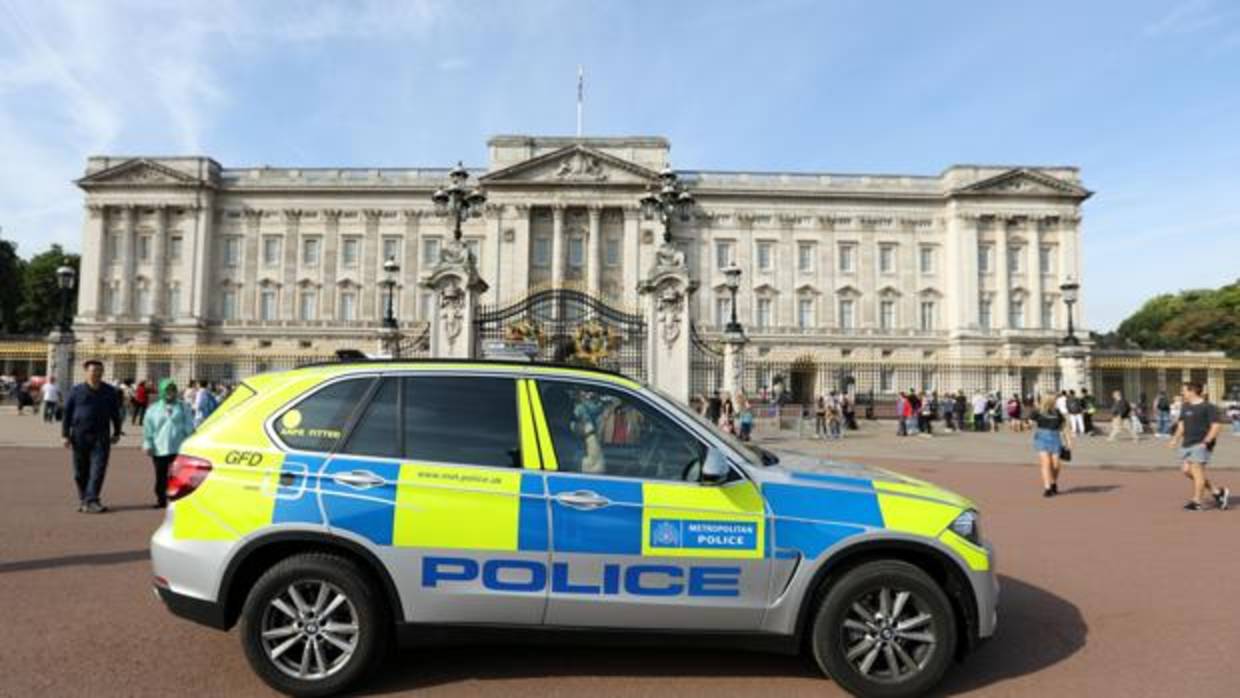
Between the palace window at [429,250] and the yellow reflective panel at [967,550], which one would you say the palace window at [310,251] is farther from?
the yellow reflective panel at [967,550]

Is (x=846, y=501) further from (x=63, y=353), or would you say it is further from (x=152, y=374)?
(x=152, y=374)

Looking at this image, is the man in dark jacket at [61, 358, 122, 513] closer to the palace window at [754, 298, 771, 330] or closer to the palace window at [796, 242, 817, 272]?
the palace window at [754, 298, 771, 330]

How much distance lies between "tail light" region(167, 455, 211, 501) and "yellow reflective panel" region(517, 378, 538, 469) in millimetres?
1652

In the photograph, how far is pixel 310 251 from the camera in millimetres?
58781

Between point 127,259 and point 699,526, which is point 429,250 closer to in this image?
point 127,259

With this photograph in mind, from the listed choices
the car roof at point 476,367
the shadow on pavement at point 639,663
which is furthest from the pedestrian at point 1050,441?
the car roof at point 476,367

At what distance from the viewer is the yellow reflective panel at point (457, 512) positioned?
3545mm

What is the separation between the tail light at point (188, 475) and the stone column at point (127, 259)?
2556 inches

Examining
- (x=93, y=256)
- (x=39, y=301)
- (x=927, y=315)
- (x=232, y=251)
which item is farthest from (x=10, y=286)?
(x=927, y=315)

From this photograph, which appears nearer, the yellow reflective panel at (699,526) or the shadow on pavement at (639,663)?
the yellow reflective panel at (699,526)

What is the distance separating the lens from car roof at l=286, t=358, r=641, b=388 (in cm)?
396

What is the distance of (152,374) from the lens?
4525 centimetres

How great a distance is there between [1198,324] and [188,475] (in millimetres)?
88301

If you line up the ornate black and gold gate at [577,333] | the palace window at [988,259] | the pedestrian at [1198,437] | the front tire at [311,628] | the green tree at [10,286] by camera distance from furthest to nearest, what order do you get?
1. the green tree at [10,286]
2. the palace window at [988,259]
3. the ornate black and gold gate at [577,333]
4. the pedestrian at [1198,437]
5. the front tire at [311,628]
